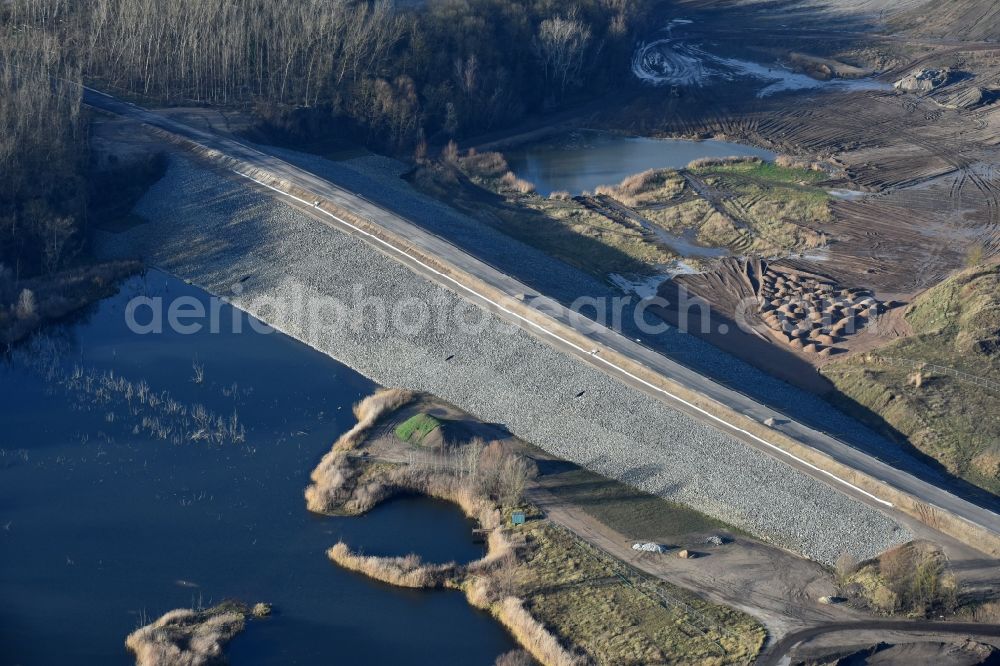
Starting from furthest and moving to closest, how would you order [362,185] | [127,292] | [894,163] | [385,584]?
1. [894,163]
2. [362,185]
3. [127,292]
4. [385,584]

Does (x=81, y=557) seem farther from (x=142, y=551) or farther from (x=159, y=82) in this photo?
(x=159, y=82)

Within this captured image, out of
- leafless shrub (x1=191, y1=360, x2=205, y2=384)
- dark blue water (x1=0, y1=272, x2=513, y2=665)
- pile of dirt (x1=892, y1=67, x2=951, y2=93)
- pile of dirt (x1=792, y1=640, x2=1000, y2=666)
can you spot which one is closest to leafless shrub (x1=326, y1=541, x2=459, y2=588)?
dark blue water (x1=0, y1=272, x2=513, y2=665)

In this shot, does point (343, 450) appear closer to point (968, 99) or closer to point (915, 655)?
point (915, 655)

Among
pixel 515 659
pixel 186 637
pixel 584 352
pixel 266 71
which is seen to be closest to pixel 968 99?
pixel 266 71

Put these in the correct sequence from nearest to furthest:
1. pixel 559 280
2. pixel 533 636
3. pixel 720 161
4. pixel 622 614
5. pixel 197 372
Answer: pixel 533 636
pixel 622 614
pixel 197 372
pixel 559 280
pixel 720 161

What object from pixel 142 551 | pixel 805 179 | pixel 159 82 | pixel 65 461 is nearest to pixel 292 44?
pixel 159 82

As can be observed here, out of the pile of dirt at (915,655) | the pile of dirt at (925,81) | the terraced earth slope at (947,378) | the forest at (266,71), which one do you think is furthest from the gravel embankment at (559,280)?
the pile of dirt at (925,81)
